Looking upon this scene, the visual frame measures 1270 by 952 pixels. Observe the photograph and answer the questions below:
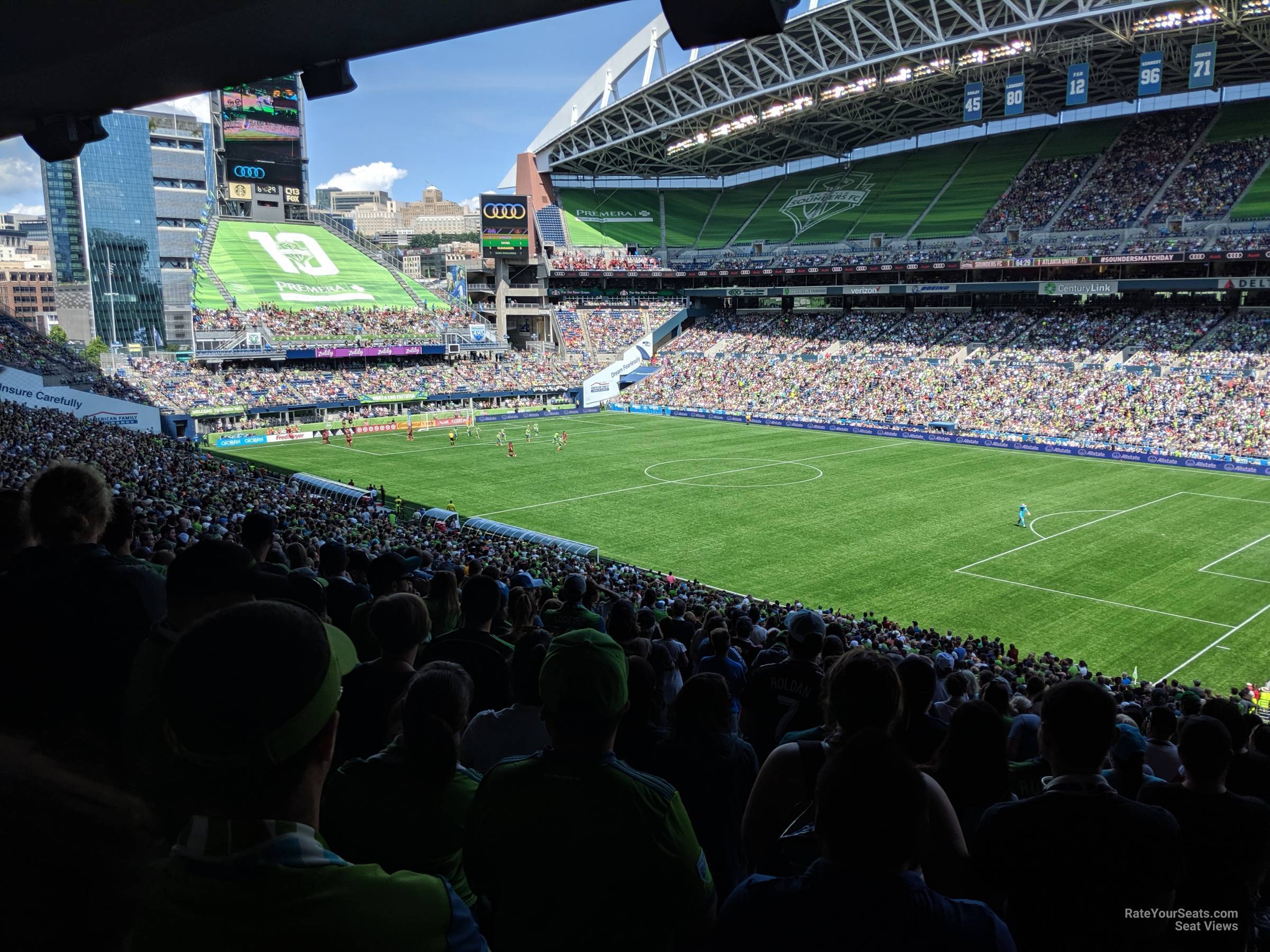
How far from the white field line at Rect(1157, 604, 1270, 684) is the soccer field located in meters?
0.06

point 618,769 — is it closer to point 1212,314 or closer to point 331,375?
point 1212,314

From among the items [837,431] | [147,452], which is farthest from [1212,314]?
[147,452]

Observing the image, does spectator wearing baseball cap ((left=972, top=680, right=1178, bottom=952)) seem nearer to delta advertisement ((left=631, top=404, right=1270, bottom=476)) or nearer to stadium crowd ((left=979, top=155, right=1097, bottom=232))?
delta advertisement ((left=631, top=404, right=1270, bottom=476))

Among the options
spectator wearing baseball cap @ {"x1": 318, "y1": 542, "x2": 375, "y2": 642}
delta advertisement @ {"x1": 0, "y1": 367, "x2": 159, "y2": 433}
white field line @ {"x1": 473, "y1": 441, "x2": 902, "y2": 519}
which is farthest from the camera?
delta advertisement @ {"x1": 0, "y1": 367, "x2": 159, "y2": 433}

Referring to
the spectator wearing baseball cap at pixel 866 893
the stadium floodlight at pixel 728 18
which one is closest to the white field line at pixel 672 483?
the stadium floodlight at pixel 728 18

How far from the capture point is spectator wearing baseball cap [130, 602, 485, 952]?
177 cm

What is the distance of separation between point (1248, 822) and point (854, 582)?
73.2 ft

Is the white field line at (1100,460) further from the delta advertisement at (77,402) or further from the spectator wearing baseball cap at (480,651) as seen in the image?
the delta advertisement at (77,402)

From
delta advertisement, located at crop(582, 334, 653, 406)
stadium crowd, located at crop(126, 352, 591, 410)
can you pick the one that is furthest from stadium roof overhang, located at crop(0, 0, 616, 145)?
delta advertisement, located at crop(582, 334, 653, 406)

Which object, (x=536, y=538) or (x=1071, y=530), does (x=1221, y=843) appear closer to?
(x=536, y=538)

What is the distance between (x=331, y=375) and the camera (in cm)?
6669

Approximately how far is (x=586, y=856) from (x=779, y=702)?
10.0 ft

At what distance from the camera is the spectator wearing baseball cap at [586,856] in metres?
2.86

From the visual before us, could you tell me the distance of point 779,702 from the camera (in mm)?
5707
